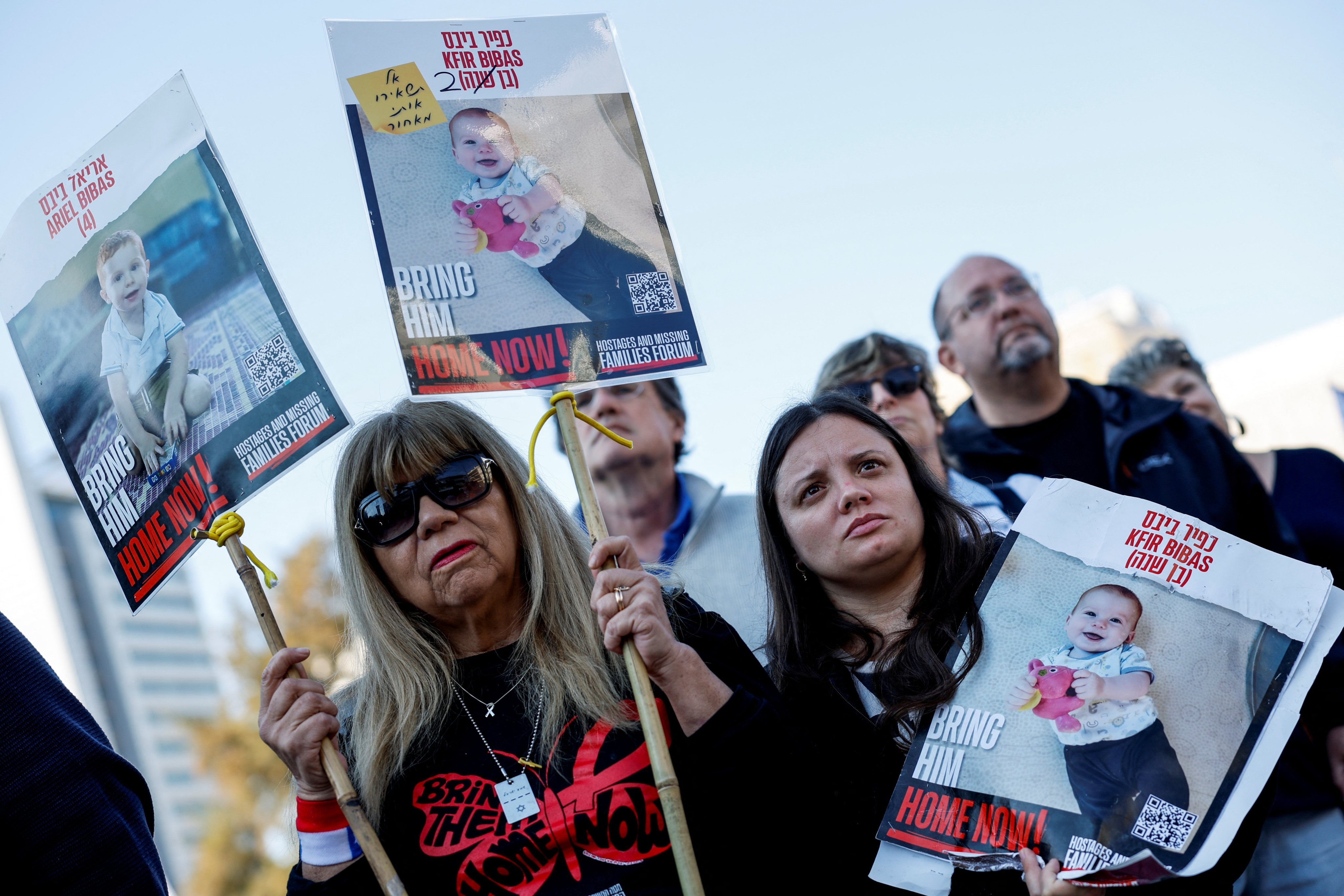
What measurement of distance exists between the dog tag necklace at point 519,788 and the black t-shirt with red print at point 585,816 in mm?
10

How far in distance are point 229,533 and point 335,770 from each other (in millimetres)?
611

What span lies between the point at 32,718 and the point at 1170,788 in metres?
2.24

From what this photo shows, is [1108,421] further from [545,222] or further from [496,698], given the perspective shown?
[496,698]

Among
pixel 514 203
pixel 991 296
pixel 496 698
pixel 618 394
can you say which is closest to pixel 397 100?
pixel 514 203

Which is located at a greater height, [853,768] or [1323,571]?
[1323,571]

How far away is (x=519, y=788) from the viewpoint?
97.6 inches

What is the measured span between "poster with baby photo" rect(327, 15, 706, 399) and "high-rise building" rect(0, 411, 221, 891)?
24.7 meters

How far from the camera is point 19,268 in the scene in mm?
2898

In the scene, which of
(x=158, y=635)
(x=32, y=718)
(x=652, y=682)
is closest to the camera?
(x=32, y=718)

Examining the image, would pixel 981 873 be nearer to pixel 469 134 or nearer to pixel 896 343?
pixel 469 134

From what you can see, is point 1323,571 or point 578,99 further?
point 578,99

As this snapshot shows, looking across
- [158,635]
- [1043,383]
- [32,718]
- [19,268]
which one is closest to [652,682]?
[32,718]

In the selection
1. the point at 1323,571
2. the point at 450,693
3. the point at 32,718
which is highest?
the point at 32,718

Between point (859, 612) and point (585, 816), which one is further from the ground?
point (859, 612)
